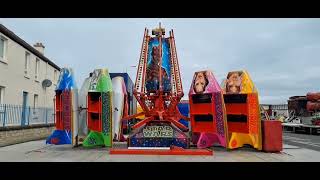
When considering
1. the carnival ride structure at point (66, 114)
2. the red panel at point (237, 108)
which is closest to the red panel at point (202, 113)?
the red panel at point (237, 108)

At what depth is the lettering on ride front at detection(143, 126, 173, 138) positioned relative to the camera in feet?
47.5

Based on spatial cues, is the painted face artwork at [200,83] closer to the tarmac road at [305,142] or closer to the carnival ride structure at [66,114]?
the carnival ride structure at [66,114]

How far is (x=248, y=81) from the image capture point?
49.2ft

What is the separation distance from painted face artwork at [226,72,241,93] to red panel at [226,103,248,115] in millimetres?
630

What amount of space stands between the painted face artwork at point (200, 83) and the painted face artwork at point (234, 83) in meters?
1.09

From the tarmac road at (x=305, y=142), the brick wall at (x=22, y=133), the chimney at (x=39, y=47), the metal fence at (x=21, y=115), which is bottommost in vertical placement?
the tarmac road at (x=305, y=142)

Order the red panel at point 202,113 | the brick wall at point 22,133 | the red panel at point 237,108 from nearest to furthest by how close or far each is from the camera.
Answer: the red panel at point 237,108 < the red panel at point 202,113 < the brick wall at point 22,133

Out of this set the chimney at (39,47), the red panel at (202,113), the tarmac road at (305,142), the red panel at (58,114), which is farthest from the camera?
the chimney at (39,47)

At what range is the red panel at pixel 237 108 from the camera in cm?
1478

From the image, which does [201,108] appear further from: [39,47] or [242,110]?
[39,47]

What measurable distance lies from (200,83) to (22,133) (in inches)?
415
